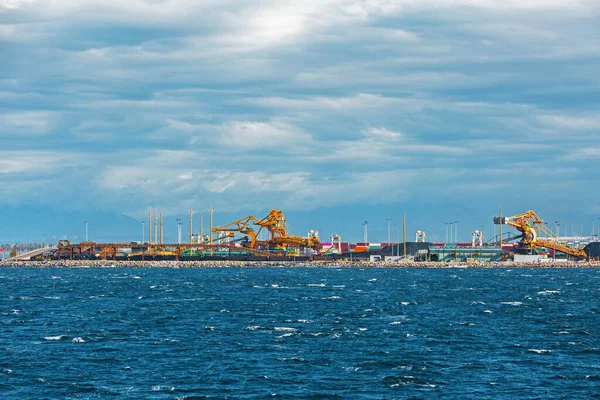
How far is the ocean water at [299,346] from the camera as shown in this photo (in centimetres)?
5059

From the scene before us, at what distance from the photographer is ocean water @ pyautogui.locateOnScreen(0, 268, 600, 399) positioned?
50.6 metres

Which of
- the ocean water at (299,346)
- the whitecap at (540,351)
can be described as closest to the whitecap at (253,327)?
the ocean water at (299,346)

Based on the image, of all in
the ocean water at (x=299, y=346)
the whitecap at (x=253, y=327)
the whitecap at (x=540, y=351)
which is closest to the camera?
the ocean water at (x=299, y=346)

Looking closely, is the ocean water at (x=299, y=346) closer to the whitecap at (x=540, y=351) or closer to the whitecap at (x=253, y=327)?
the whitecap at (x=253, y=327)

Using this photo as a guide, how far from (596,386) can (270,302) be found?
2264 inches

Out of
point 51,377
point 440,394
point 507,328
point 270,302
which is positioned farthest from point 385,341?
point 270,302

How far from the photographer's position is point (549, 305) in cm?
10244

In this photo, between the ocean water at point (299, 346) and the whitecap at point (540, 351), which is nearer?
the ocean water at point (299, 346)

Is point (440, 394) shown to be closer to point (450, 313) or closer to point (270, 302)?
point (450, 313)

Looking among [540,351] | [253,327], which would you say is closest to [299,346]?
[253,327]

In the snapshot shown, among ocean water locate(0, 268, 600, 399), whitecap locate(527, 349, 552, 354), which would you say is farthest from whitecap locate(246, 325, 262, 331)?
whitecap locate(527, 349, 552, 354)

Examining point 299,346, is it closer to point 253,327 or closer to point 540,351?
point 253,327

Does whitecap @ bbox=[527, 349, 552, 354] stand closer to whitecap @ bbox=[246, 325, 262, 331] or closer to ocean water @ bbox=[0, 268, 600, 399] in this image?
A: ocean water @ bbox=[0, 268, 600, 399]

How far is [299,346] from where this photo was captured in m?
Answer: 65.8
